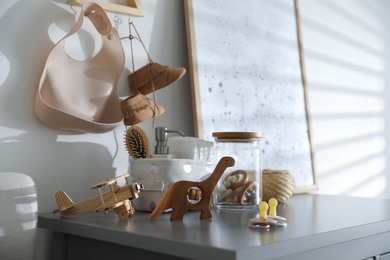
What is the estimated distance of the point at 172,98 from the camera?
54.6 inches

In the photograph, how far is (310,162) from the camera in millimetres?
1804

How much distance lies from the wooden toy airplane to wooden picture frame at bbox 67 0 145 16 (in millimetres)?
479

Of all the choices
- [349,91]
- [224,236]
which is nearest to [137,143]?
[224,236]

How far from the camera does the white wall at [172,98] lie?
1.08 meters

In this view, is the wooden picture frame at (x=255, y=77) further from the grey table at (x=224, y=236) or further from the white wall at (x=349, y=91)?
the grey table at (x=224, y=236)

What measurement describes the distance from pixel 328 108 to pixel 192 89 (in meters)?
0.89

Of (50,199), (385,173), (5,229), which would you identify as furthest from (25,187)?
(385,173)

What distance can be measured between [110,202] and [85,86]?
345 mm

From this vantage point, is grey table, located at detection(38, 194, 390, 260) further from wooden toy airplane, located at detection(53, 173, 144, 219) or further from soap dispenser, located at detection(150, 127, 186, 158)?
soap dispenser, located at detection(150, 127, 186, 158)

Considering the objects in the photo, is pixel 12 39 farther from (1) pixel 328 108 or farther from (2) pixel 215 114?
(1) pixel 328 108

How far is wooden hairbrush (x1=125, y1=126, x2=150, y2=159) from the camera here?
1.10 m

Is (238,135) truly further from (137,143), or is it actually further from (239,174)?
(137,143)

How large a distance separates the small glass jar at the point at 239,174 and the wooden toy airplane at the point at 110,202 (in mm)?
244

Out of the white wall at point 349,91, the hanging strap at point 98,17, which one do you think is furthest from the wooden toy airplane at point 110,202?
the white wall at point 349,91
